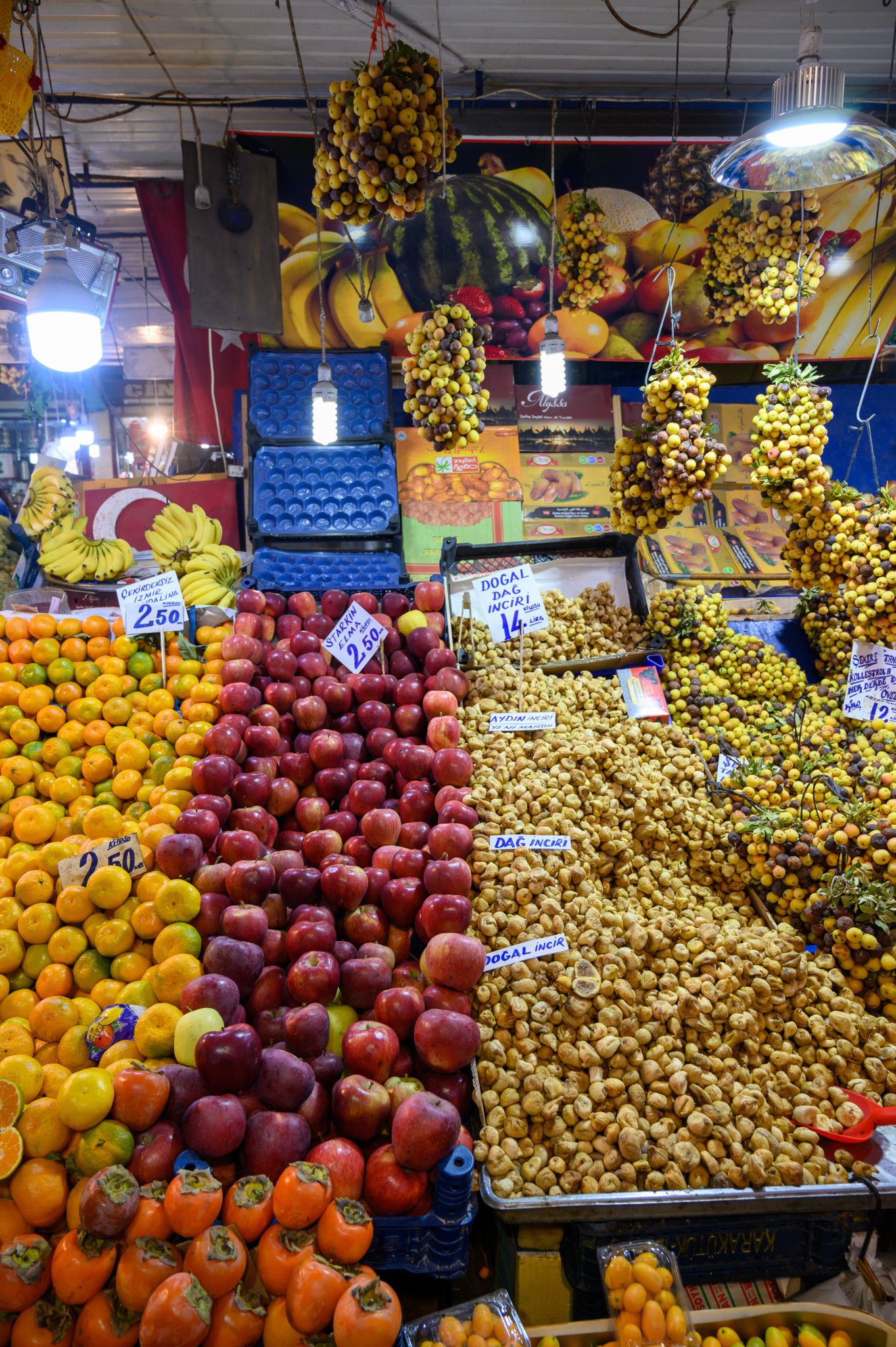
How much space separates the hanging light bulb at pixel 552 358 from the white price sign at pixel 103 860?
9.89ft

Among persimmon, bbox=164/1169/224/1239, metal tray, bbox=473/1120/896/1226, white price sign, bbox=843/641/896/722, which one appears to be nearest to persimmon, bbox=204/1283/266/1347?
persimmon, bbox=164/1169/224/1239

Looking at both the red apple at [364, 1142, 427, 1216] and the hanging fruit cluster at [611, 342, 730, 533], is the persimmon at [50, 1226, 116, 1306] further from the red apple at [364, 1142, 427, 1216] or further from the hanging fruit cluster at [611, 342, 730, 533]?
the hanging fruit cluster at [611, 342, 730, 533]

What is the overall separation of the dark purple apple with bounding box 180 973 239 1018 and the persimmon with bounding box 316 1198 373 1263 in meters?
0.50

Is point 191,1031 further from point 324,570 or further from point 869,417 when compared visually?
point 869,417

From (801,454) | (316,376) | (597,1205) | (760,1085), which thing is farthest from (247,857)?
(316,376)

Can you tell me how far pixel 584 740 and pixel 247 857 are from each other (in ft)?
4.21

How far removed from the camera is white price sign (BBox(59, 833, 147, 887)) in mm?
1963

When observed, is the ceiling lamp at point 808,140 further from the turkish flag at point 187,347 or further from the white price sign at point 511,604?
the turkish flag at point 187,347

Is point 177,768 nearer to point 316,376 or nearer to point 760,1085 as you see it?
point 760,1085

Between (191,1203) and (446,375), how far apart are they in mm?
3598

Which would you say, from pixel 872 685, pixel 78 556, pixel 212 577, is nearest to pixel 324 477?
pixel 212 577

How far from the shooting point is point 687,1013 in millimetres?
1939

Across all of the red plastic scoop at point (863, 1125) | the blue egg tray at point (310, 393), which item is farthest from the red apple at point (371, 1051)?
the blue egg tray at point (310, 393)

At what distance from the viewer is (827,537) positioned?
10.7 ft
